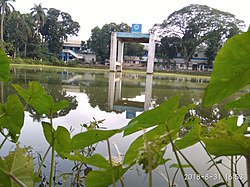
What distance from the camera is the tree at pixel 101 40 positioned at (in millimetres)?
24922

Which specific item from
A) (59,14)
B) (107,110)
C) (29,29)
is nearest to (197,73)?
(29,29)

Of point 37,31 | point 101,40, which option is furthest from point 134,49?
point 37,31

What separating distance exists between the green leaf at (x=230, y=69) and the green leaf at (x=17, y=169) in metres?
0.22

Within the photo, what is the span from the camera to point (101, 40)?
83.0 feet

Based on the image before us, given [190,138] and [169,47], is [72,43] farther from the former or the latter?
[190,138]

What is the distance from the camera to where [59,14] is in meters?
26.9

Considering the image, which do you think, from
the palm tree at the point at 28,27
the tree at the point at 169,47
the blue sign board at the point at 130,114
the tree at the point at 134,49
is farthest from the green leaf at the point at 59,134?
the tree at the point at 134,49

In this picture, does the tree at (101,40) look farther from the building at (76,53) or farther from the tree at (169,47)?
the tree at (169,47)

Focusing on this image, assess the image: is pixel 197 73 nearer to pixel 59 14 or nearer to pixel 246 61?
pixel 59 14

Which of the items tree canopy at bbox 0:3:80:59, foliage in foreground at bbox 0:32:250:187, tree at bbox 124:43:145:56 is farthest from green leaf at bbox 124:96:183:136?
tree at bbox 124:43:145:56

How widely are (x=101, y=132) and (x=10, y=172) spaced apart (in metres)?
0.13

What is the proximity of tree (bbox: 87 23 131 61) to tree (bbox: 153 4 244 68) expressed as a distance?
504cm

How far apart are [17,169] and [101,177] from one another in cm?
10

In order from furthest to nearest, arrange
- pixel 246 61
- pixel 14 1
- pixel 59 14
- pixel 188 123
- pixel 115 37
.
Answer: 1. pixel 59 14
2. pixel 14 1
3. pixel 115 37
4. pixel 188 123
5. pixel 246 61
